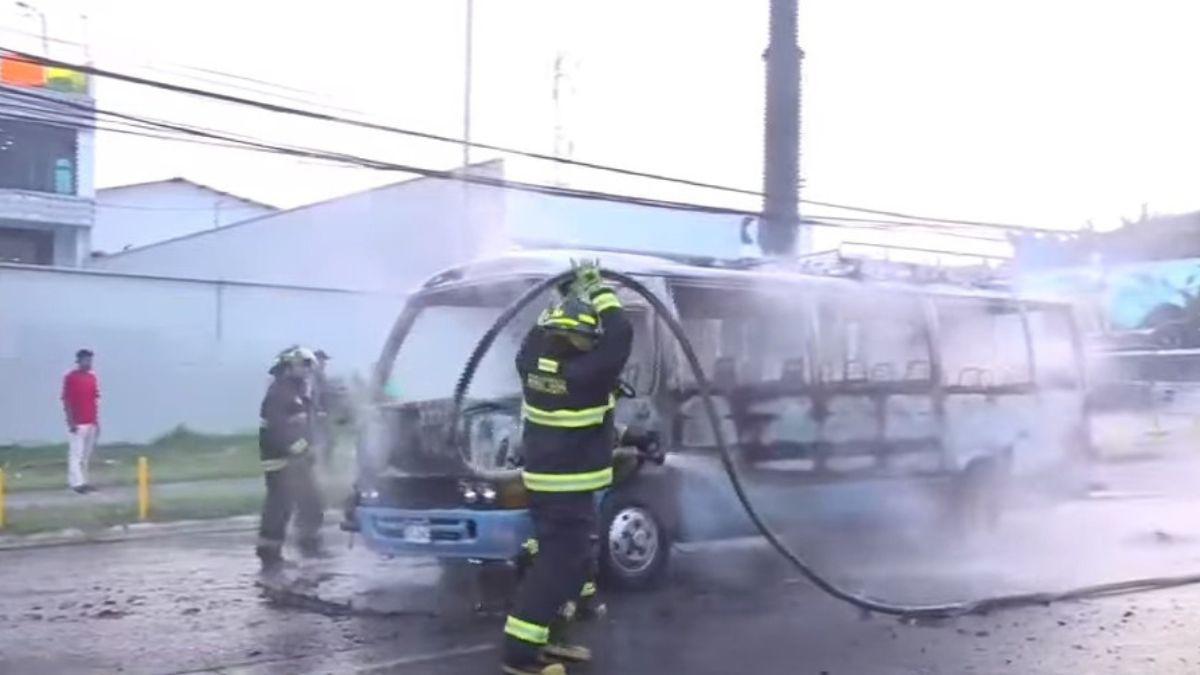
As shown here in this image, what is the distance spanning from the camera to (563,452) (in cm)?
662

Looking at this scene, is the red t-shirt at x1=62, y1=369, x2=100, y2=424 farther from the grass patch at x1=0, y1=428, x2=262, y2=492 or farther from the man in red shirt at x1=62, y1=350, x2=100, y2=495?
the grass patch at x1=0, y1=428, x2=262, y2=492

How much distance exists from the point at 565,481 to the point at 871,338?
5.71 m

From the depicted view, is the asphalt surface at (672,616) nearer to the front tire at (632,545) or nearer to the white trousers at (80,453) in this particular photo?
the front tire at (632,545)

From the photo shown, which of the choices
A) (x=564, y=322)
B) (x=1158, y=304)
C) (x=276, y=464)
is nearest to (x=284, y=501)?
(x=276, y=464)

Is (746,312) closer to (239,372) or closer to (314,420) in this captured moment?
(314,420)

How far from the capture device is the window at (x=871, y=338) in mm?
11359

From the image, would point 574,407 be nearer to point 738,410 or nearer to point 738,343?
point 738,410

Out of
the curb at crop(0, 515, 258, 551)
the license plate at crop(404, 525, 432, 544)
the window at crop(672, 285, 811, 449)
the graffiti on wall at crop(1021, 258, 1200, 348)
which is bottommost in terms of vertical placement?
the curb at crop(0, 515, 258, 551)

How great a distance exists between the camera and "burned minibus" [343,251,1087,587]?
9312 millimetres

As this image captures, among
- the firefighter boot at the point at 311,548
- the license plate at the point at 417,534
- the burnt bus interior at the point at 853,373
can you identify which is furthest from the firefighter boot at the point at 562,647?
the firefighter boot at the point at 311,548

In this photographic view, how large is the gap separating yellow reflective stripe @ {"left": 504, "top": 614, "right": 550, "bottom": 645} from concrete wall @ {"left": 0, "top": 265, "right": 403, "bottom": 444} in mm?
14992

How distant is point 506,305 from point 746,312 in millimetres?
2089

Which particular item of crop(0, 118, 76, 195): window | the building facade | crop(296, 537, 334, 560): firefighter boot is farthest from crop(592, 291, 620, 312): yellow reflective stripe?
crop(0, 118, 76, 195): window

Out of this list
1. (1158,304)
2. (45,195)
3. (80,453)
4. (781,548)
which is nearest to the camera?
(781,548)
